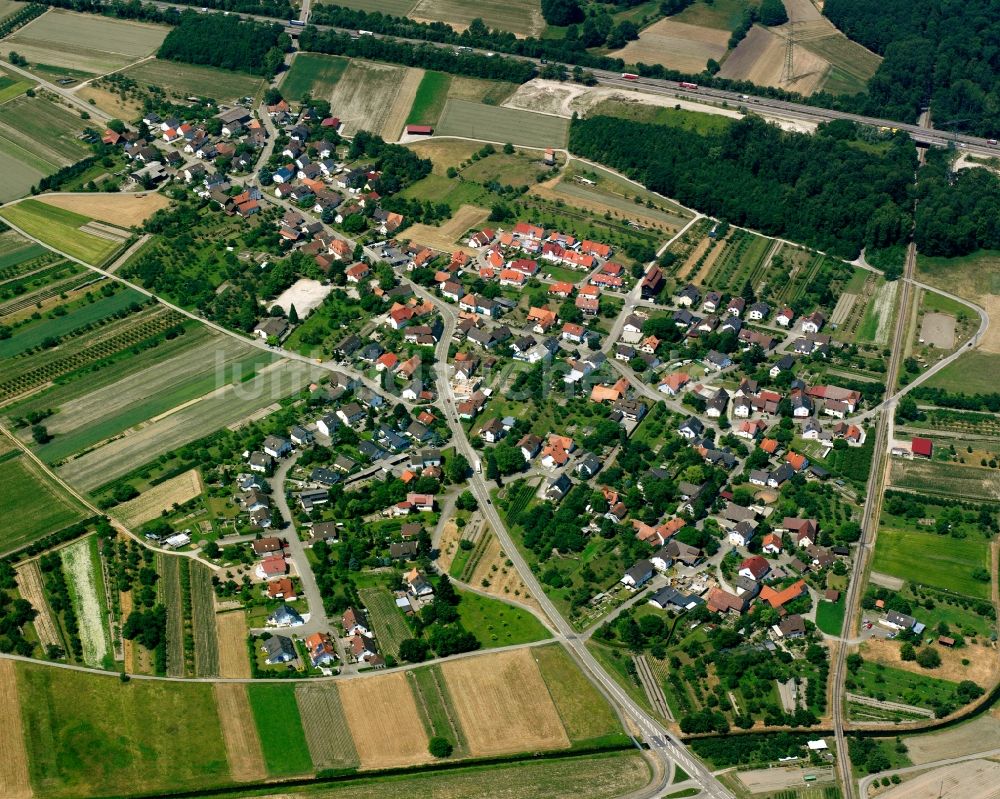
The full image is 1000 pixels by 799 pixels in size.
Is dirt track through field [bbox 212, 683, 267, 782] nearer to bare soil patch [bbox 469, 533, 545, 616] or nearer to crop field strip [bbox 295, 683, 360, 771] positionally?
crop field strip [bbox 295, 683, 360, 771]

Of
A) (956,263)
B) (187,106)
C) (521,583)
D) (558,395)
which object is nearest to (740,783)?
(521,583)

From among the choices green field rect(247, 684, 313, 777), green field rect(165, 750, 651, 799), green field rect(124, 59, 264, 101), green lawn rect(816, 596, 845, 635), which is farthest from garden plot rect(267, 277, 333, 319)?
green lawn rect(816, 596, 845, 635)

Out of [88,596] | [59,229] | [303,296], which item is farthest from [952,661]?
[59,229]

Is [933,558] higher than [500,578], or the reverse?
[500,578]

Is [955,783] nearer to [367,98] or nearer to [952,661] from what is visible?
[952,661]

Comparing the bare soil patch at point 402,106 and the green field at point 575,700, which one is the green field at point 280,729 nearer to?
the green field at point 575,700

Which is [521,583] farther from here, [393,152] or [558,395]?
[393,152]
